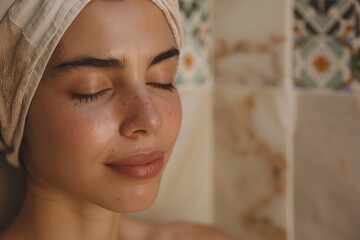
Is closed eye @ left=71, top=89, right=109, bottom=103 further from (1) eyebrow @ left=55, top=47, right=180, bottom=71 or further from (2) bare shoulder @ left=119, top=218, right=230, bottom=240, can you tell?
(2) bare shoulder @ left=119, top=218, right=230, bottom=240

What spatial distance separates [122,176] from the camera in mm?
779

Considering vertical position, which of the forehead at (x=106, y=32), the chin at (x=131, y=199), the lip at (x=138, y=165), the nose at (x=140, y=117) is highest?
the forehead at (x=106, y=32)

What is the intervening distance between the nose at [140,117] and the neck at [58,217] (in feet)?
0.67

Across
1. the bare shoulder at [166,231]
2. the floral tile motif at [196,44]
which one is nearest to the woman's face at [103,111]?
the bare shoulder at [166,231]

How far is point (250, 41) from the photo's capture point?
1.30 m

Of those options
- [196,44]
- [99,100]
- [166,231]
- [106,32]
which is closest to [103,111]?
[99,100]

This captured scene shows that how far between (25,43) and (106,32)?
0.13 m

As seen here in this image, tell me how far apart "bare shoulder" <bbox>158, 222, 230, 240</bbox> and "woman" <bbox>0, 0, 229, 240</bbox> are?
331 mm

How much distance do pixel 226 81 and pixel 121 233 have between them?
0.54m

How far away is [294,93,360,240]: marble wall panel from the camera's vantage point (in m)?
1.12

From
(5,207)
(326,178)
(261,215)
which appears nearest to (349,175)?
(326,178)

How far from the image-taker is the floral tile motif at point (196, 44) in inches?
50.7

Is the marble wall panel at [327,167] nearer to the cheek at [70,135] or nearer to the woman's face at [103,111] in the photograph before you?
the woman's face at [103,111]

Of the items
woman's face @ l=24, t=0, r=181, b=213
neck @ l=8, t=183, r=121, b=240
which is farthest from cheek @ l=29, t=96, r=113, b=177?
neck @ l=8, t=183, r=121, b=240
